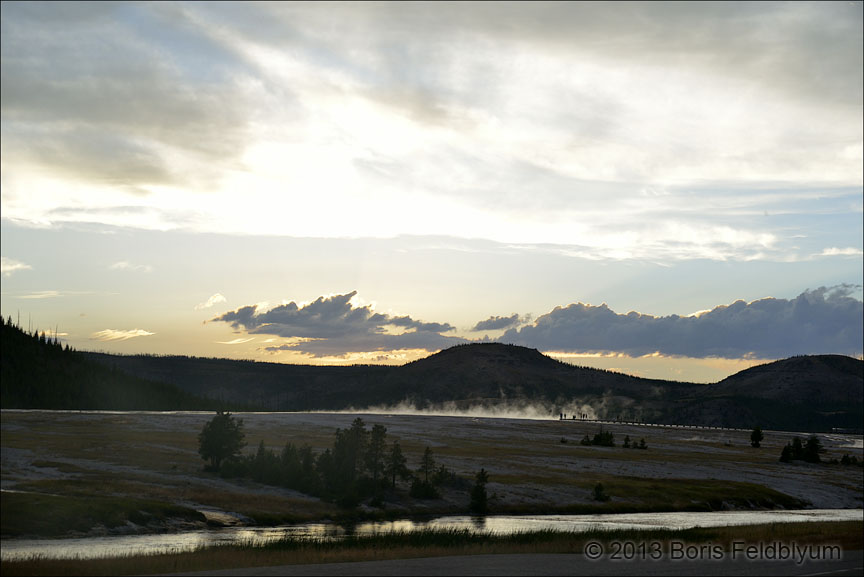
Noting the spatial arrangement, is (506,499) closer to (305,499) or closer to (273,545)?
(305,499)

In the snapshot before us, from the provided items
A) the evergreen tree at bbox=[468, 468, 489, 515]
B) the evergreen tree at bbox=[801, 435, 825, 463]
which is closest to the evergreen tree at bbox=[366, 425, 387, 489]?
the evergreen tree at bbox=[468, 468, 489, 515]

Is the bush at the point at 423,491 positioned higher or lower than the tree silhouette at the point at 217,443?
lower

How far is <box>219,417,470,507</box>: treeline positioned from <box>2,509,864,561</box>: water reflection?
10.4 meters

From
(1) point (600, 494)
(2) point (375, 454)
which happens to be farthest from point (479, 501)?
(1) point (600, 494)

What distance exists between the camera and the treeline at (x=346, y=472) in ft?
256

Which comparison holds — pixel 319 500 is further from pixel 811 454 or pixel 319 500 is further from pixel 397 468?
pixel 811 454

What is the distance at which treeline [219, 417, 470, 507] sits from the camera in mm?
78000

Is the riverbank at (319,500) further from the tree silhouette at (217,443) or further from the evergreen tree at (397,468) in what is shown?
the tree silhouette at (217,443)

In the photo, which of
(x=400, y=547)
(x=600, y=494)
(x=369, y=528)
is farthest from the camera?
(x=600, y=494)

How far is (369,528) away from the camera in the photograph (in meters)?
63.1

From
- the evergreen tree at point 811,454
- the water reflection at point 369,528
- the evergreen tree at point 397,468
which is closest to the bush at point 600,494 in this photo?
the water reflection at point 369,528

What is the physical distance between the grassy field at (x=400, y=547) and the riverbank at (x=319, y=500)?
61.9 ft

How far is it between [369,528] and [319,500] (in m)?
13.2

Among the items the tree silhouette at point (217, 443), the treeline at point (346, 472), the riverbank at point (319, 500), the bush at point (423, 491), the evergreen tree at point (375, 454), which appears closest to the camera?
the riverbank at point (319, 500)
